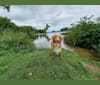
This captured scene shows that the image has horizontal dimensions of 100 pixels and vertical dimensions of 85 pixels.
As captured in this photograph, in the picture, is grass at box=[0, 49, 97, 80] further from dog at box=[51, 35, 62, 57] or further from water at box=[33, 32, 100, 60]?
water at box=[33, 32, 100, 60]

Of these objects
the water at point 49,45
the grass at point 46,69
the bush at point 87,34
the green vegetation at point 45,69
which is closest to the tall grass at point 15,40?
the water at point 49,45

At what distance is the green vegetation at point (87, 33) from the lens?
654cm

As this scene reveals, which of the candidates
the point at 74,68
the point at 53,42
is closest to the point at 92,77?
the point at 74,68

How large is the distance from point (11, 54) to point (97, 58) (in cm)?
219

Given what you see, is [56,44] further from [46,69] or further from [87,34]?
[87,34]

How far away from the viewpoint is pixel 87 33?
259 inches

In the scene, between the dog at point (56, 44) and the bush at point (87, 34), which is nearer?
the dog at point (56, 44)

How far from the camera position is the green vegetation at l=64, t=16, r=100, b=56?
21.5 feet

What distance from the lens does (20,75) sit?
3791 mm

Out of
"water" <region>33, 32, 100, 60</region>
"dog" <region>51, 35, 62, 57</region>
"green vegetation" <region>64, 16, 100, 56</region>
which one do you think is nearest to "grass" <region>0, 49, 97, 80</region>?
"dog" <region>51, 35, 62, 57</region>

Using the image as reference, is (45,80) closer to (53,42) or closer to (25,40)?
(53,42)

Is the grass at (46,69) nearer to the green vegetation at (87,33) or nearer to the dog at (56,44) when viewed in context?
the dog at (56,44)

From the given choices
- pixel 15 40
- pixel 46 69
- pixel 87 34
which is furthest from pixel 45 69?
pixel 87 34

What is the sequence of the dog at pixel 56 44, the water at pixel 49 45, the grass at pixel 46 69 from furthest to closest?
the water at pixel 49 45
the dog at pixel 56 44
the grass at pixel 46 69
